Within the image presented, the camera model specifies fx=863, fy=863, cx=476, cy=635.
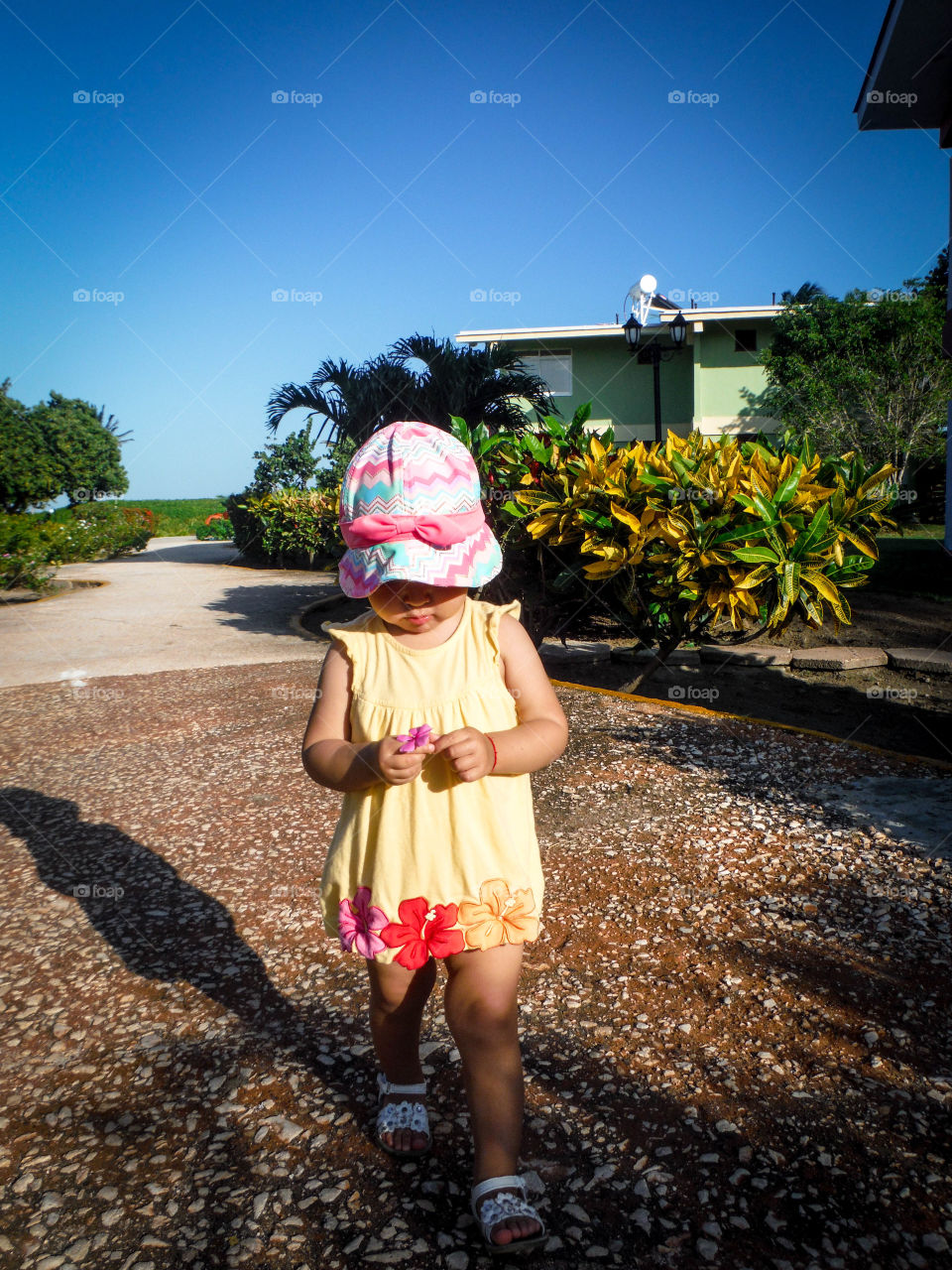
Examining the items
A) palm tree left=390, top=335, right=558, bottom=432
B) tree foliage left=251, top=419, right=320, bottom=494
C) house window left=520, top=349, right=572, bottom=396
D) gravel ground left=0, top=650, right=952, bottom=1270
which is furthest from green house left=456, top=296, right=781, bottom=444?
gravel ground left=0, top=650, right=952, bottom=1270

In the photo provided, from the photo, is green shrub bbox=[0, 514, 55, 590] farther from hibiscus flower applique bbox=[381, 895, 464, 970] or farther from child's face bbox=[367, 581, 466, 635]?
hibiscus flower applique bbox=[381, 895, 464, 970]

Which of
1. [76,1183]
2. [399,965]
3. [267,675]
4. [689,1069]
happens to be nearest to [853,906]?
[689,1069]

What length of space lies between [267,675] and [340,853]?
5.40m

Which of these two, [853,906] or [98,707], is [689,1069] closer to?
[853,906]

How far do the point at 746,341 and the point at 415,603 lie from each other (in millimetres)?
24991

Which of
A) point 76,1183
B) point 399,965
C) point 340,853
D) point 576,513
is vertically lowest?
point 76,1183

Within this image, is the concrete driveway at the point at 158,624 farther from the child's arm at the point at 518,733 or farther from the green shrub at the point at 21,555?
the child's arm at the point at 518,733

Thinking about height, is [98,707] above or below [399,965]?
below

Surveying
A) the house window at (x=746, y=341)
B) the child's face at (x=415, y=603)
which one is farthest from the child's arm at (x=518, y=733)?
the house window at (x=746, y=341)

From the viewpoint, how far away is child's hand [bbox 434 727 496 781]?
1.60 meters

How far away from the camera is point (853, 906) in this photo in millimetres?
2896

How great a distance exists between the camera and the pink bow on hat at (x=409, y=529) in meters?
1.71

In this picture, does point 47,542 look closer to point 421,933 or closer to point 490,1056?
point 421,933

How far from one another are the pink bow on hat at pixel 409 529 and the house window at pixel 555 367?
2315 centimetres
